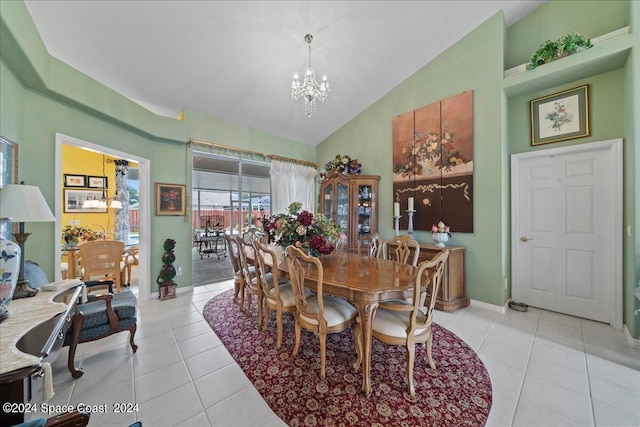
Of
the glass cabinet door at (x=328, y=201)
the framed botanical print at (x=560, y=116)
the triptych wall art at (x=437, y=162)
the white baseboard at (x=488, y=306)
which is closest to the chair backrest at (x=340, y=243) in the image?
the glass cabinet door at (x=328, y=201)

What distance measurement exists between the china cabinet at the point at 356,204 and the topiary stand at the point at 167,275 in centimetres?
283

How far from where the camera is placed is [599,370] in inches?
73.9

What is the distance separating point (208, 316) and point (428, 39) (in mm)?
4660

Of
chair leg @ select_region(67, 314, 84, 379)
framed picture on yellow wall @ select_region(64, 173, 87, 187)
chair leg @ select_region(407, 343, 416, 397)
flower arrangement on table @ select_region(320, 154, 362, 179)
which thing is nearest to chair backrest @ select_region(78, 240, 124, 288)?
chair leg @ select_region(67, 314, 84, 379)

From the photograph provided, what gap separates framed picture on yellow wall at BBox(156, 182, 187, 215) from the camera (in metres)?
3.67

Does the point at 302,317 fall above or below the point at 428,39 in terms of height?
below

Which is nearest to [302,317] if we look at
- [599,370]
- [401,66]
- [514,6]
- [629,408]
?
[629,408]

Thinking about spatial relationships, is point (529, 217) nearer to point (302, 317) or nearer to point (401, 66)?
point (401, 66)

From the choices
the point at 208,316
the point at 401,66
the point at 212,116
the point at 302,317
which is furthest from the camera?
the point at 212,116

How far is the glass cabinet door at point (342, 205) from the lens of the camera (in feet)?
14.5

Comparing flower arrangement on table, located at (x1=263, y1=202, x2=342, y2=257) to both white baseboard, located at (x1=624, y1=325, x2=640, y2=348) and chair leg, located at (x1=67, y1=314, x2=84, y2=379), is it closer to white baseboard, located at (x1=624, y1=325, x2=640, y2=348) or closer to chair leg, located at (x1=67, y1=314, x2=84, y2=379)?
chair leg, located at (x1=67, y1=314, x2=84, y2=379)

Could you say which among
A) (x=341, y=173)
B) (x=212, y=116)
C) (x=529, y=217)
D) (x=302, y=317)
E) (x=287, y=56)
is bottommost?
(x=302, y=317)

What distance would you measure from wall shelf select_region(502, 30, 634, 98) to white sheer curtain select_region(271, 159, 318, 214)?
146 inches

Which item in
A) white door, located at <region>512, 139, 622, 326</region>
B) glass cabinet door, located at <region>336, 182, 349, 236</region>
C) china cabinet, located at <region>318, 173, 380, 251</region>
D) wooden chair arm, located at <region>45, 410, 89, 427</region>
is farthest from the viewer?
glass cabinet door, located at <region>336, 182, 349, 236</region>
